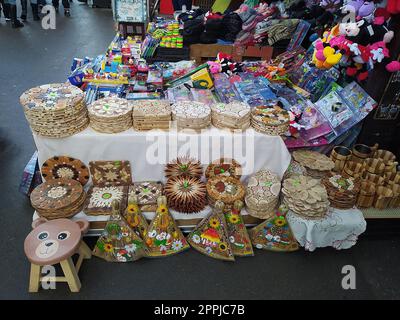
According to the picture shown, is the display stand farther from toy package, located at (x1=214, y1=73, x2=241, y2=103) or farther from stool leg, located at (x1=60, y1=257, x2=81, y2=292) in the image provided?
stool leg, located at (x1=60, y1=257, x2=81, y2=292)

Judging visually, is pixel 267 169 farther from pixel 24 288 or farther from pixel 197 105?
pixel 24 288

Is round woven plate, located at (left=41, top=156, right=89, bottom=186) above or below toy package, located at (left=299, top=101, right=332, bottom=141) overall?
below

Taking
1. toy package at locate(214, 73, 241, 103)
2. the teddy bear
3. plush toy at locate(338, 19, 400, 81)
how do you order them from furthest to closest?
1. toy package at locate(214, 73, 241, 103)
2. plush toy at locate(338, 19, 400, 81)
3. the teddy bear

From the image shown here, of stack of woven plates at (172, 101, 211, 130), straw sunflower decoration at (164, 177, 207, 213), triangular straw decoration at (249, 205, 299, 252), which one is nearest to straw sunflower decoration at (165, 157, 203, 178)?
straw sunflower decoration at (164, 177, 207, 213)

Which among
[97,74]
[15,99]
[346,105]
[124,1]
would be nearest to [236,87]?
[346,105]

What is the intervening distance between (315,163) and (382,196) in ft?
1.91

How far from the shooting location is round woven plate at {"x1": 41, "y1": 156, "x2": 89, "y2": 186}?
8.02ft

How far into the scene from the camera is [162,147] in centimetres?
245

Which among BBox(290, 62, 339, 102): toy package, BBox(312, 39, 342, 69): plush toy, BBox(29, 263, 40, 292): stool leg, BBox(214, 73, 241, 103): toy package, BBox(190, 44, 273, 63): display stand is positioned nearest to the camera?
BBox(29, 263, 40, 292): stool leg

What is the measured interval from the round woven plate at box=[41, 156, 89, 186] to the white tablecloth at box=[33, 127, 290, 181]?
0.14 feet

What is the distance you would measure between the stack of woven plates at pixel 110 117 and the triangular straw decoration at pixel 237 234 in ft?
3.44

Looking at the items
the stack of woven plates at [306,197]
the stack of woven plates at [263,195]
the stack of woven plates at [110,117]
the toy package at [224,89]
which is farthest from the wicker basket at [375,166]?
the stack of woven plates at [110,117]

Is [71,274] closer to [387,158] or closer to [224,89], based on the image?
[224,89]

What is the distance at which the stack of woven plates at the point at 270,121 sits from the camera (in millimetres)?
2406
